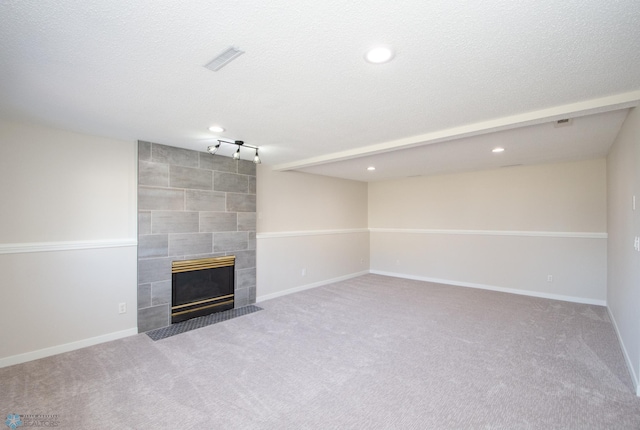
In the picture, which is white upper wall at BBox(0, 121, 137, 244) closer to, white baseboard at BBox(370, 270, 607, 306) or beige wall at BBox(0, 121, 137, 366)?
beige wall at BBox(0, 121, 137, 366)

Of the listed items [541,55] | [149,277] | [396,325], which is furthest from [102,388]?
[541,55]

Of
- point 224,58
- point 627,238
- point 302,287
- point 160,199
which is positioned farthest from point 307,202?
point 627,238

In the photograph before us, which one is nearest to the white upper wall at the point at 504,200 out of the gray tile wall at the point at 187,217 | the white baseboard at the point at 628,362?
the white baseboard at the point at 628,362

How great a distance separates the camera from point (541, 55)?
1701 mm

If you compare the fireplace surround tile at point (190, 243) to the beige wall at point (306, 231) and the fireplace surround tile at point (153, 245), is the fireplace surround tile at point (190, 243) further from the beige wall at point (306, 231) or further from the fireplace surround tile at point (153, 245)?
the beige wall at point (306, 231)

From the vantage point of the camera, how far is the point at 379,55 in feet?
5.58

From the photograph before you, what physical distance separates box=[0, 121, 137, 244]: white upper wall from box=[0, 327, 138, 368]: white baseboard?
1145 millimetres

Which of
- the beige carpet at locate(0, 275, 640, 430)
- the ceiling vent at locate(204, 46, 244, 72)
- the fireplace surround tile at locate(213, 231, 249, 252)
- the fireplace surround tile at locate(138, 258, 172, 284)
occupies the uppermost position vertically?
the ceiling vent at locate(204, 46, 244, 72)

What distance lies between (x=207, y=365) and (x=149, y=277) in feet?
5.22

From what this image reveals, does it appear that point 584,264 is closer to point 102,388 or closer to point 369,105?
point 369,105

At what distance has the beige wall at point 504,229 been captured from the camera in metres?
4.71

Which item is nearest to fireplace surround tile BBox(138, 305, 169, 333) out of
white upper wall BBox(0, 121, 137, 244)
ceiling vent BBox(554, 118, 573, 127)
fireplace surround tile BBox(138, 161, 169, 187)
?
white upper wall BBox(0, 121, 137, 244)

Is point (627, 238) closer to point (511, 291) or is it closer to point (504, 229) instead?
point (504, 229)

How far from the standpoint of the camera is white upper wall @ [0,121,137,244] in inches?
115
